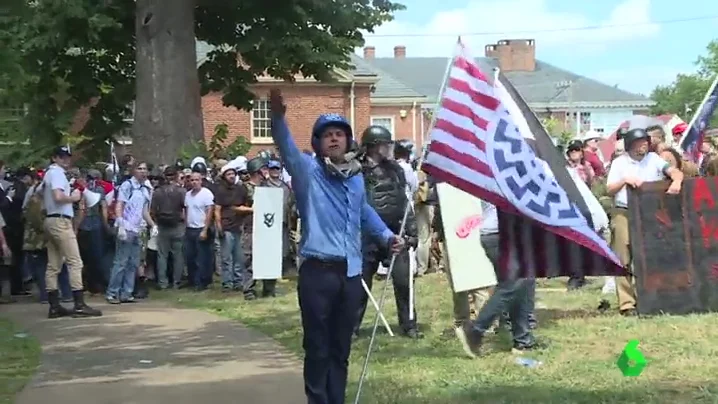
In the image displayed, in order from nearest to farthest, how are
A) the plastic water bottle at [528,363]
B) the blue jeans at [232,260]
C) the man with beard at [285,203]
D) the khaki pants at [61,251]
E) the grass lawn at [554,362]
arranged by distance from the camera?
1. the grass lawn at [554,362]
2. the plastic water bottle at [528,363]
3. the khaki pants at [61,251]
4. the blue jeans at [232,260]
5. the man with beard at [285,203]

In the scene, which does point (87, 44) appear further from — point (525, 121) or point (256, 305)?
point (525, 121)

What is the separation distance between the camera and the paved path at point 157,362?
26.5ft

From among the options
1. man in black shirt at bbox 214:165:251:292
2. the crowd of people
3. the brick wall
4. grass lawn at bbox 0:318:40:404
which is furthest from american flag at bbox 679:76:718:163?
the brick wall

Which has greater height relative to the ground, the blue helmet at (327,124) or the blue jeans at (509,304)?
the blue helmet at (327,124)

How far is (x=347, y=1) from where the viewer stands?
24172 mm

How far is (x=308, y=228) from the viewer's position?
6520 mm

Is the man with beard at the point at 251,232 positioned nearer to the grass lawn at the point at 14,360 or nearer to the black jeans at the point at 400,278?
the grass lawn at the point at 14,360

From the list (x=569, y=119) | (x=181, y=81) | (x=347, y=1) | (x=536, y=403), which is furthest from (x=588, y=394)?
(x=569, y=119)

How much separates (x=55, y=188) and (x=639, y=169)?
19.7 ft

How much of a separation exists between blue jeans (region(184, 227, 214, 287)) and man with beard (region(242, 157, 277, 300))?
3.62 ft

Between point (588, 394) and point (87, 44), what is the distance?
61.6ft

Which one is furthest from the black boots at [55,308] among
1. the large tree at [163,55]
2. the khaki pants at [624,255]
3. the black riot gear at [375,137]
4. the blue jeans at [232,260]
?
the large tree at [163,55]

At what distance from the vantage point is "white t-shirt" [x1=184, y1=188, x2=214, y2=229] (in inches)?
633

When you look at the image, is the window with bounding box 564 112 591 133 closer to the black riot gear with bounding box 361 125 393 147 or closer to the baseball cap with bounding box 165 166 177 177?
the baseball cap with bounding box 165 166 177 177
